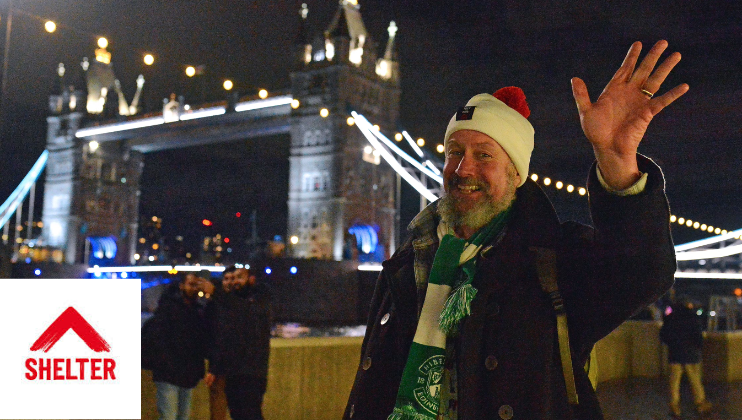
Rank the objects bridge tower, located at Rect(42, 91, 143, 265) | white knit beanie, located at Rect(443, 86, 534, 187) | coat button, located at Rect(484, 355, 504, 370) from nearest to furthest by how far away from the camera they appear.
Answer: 1. coat button, located at Rect(484, 355, 504, 370)
2. white knit beanie, located at Rect(443, 86, 534, 187)
3. bridge tower, located at Rect(42, 91, 143, 265)

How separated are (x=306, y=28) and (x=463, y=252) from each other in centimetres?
3856

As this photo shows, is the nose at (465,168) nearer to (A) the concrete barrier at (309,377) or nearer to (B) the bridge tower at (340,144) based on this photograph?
(A) the concrete barrier at (309,377)

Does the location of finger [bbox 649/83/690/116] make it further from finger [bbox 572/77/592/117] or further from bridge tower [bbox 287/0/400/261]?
bridge tower [bbox 287/0/400/261]

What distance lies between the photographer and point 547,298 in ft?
4.99

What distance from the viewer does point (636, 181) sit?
141 cm

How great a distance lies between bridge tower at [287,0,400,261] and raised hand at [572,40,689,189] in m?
32.7

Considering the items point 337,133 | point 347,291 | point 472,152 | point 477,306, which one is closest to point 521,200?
point 472,152

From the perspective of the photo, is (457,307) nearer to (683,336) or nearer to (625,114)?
(625,114)

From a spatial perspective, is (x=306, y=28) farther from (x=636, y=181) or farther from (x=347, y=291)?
(x=636, y=181)

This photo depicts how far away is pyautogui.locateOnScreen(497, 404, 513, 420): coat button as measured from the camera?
145cm

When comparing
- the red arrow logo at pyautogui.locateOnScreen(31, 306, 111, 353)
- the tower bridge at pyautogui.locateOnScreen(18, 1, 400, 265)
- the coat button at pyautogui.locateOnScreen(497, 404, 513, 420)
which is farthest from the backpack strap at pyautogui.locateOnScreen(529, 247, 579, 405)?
the tower bridge at pyautogui.locateOnScreen(18, 1, 400, 265)

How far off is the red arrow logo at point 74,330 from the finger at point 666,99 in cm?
221

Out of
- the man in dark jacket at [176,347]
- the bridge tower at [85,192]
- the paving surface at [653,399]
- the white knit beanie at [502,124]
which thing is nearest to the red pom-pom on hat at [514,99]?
the white knit beanie at [502,124]

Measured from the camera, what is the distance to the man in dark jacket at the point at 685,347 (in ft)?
23.7
